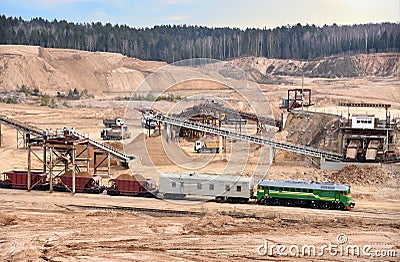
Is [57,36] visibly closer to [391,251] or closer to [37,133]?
[37,133]

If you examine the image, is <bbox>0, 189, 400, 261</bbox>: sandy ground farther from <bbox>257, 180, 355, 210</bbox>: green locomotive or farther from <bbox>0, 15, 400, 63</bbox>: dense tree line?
<bbox>0, 15, 400, 63</bbox>: dense tree line

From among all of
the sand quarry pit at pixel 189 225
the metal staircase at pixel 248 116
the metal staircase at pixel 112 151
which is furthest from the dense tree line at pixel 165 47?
the sand quarry pit at pixel 189 225

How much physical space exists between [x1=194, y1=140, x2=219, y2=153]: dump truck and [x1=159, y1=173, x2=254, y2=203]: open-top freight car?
2269 centimetres

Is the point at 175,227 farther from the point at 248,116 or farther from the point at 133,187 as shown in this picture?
the point at 248,116

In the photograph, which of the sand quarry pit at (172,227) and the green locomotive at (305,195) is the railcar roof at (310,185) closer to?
the green locomotive at (305,195)

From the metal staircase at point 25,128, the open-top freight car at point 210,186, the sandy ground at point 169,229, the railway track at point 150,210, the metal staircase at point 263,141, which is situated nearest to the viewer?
the sandy ground at point 169,229

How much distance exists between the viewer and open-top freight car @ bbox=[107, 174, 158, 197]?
41938 millimetres

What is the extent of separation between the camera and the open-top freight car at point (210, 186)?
3938 cm

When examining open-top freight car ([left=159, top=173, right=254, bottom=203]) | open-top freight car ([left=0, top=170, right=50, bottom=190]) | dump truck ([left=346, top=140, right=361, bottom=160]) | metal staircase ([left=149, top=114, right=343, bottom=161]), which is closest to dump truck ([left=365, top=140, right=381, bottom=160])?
dump truck ([left=346, top=140, right=361, bottom=160])

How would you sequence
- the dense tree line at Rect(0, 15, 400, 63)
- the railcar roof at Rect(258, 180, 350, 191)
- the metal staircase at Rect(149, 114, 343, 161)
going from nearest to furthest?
the railcar roof at Rect(258, 180, 350, 191) < the metal staircase at Rect(149, 114, 343, 161) < the dense tree line at Rect(0, 15, 400, 63)

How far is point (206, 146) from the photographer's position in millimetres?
64062

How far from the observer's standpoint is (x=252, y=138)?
5631 cm

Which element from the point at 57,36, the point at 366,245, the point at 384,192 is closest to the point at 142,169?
the point at 384,192

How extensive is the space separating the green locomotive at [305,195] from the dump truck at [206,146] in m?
24.7
